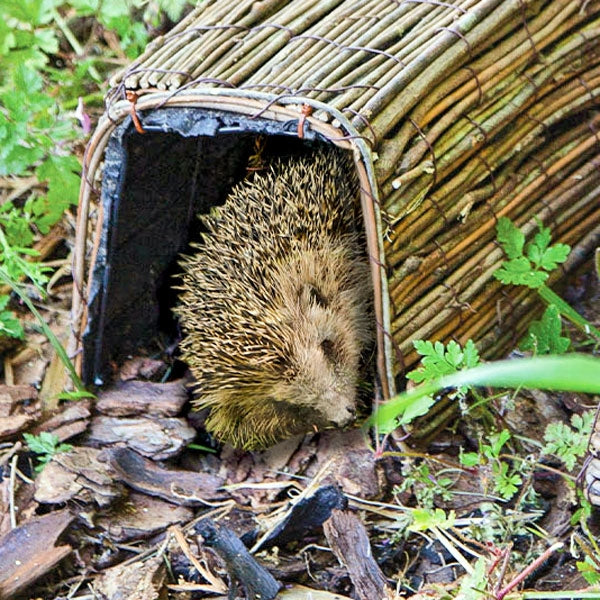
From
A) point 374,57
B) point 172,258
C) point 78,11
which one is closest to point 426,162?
point 374,57

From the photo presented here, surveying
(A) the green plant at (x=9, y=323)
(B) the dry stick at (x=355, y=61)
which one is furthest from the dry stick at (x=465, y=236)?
(A) the green plant at (x=9, y=323)

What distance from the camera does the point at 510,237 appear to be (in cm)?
296

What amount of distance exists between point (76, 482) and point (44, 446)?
0.76 feet

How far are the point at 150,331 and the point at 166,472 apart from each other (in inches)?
25.0

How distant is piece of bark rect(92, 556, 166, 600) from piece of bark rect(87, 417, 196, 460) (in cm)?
48

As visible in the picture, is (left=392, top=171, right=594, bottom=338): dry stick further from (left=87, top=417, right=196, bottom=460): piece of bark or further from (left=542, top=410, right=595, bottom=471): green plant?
(left=87, top=417, right=196, bottom=460): piece of bark

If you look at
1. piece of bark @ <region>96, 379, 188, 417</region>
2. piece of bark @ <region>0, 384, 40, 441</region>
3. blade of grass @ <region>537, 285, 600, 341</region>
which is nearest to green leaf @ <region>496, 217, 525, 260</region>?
blade of grass @ <region>537, 285, 600, 341</region>

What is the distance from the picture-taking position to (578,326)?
3154mm

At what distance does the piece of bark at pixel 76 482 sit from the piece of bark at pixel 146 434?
0.15m

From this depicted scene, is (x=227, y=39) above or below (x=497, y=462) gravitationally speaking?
above

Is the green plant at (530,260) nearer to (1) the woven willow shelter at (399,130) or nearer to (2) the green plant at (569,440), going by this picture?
(1) the woven willow shelter at (399,130)

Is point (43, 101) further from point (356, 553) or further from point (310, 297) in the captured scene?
point (356, 553)

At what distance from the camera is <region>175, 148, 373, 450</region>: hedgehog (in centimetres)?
307

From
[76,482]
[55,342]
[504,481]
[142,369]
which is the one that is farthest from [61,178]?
[504,481]
